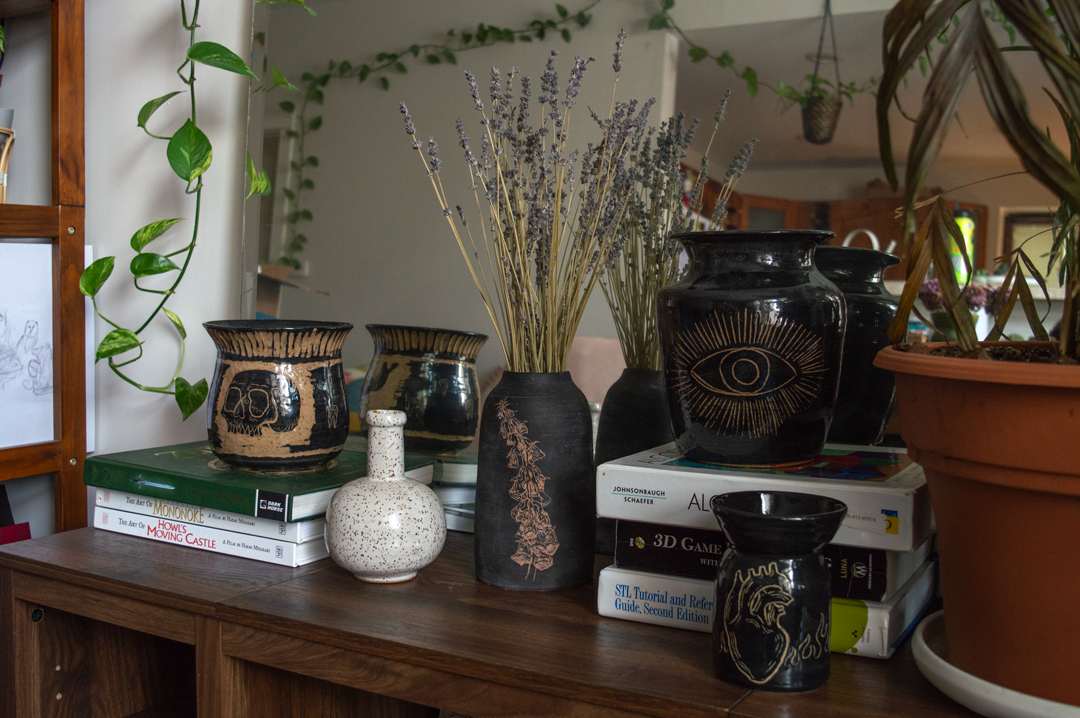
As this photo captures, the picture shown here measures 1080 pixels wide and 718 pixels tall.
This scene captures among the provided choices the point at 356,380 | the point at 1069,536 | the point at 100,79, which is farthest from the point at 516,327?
the point at 100,79

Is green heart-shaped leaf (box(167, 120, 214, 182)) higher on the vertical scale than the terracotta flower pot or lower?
higher

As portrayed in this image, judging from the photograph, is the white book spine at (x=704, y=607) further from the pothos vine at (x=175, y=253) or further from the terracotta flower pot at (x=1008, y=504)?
the pothos vine at (x=175, y=253)

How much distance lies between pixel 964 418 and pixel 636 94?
0.90 meters

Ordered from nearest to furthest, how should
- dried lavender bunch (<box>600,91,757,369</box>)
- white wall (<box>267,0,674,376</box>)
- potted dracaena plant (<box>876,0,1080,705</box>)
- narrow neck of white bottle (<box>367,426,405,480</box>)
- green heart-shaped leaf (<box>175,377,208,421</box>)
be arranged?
potted dracaena plant (<box>876,0,1080,705</box>), narrow neck of white bottle (<box>367,426,405,480</box>), dried lavender bunch (<box>600,91,757,369</box>), green heart-shaped leaf (<box>175,377,208,421</box>), white wall (<box>267,0,674,376</box>)

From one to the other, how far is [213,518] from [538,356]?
0.42 meters

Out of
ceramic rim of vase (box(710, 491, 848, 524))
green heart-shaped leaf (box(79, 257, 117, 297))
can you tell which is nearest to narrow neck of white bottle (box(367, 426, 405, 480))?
ceramic rim of vase (box(710, 491, 848, 524))

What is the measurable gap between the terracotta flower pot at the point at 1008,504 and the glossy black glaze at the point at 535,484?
0.32 metres

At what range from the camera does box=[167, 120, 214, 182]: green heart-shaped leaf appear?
1098mm

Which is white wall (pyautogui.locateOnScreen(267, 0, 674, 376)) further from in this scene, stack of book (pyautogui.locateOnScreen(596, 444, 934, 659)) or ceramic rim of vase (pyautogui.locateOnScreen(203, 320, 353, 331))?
stack of book (pyautogui.locateOnScreen(596, 444, 934, 659))

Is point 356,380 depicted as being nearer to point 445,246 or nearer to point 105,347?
point 445,246

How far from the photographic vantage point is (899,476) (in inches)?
27.2

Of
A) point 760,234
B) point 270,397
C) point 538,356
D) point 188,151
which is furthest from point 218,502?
point 760,234

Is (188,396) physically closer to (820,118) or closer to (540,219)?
(540,219)

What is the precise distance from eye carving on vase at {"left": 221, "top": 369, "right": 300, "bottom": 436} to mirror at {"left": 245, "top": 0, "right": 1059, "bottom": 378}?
391 millimetres
